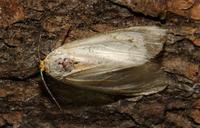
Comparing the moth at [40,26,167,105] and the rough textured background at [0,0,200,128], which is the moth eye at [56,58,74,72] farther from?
the rough textured background at [0,0,200,128]

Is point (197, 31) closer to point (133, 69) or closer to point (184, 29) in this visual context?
point (184, 29)

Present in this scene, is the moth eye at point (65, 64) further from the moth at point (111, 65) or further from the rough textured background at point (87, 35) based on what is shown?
the rough textured background at point (87, 35)

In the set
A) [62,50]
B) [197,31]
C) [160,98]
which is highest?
[197,31]

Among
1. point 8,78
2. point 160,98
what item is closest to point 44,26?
point 8,78

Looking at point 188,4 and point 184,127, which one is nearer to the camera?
point 188,4

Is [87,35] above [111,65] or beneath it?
above
